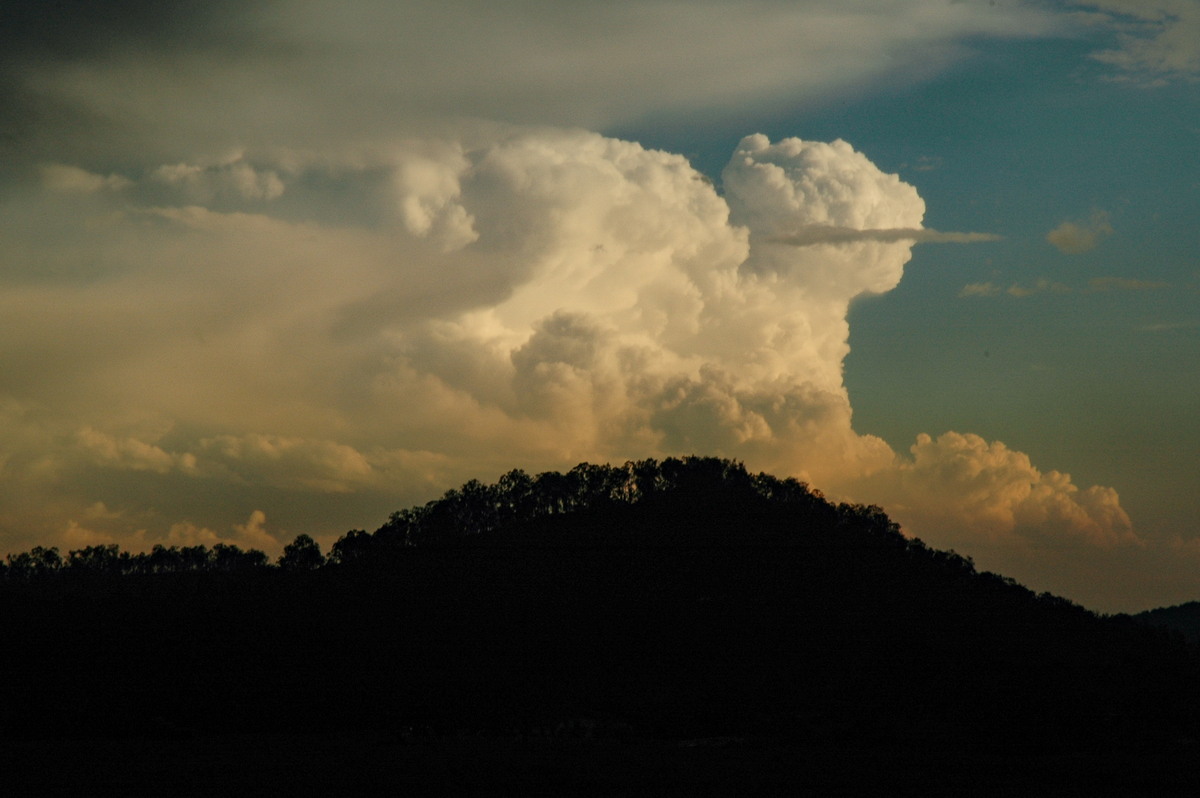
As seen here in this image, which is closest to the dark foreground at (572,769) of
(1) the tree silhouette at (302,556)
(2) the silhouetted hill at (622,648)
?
(2) the silhouetted hill at (622,648)

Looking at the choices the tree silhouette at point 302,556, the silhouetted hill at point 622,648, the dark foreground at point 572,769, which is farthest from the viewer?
the tree silhouette at point 302,556

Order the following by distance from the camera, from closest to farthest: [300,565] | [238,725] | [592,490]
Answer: [238,725]
[300,565]
[592,490]

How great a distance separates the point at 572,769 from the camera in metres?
71.2

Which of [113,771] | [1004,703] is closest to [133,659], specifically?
[113,771]

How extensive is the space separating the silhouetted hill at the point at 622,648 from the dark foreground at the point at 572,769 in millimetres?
5033

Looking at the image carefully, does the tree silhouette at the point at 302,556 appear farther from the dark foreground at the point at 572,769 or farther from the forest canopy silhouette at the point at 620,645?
the dark foreground at the point at 572,769

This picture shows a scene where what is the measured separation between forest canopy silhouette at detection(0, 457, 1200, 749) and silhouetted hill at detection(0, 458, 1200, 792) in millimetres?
349

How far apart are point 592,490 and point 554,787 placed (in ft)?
378

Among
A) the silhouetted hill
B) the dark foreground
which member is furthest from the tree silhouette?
the dark foreground

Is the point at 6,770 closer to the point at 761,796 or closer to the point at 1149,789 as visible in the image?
the point at 761,796

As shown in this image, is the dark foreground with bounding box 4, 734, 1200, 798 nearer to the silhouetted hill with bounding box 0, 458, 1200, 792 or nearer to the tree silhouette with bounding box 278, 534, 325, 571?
the silhouetted hill with bounding box 0, 458, 1200, 792

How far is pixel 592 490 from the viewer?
17888 centimetres

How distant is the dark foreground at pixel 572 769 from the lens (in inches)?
2539

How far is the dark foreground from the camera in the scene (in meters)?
64.5
